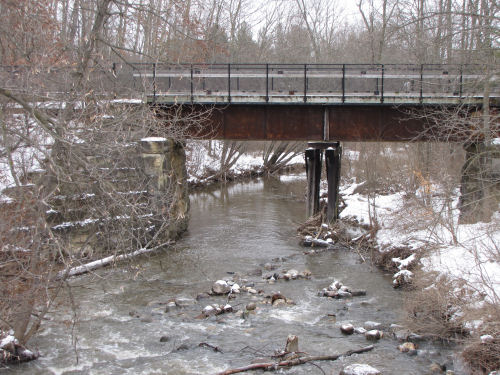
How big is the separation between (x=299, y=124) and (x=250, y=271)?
206 inches

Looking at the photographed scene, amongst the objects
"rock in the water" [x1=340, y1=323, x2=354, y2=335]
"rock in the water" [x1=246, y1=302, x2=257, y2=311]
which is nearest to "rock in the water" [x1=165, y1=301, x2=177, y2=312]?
A: "rock in the water" [x1=246, y1=302, x2=257, y2=311]

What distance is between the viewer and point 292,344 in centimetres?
804

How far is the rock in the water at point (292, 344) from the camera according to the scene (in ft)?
26.2

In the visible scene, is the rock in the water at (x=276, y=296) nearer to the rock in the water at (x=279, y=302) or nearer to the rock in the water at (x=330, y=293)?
the rock in the water at (x=279, y=302)

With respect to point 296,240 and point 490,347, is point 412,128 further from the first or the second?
point 490,347

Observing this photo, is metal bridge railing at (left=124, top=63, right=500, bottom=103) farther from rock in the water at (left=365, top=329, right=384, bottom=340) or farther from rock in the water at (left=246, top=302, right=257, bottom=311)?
rock in the water at (left=365, top=329, right=384, bottom=340)

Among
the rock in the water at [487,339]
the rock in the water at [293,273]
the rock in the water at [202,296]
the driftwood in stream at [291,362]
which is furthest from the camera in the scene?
the rock in the water at [293,273]

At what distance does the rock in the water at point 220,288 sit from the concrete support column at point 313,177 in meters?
7.30

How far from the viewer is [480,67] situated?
12.5 metres

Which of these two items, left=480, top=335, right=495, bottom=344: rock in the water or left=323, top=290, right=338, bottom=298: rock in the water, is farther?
left=323, top=290, right=338, bottom=298: rock in the water

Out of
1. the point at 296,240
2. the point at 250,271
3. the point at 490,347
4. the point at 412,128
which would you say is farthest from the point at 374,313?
the point at 412,128

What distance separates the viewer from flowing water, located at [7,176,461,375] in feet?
25.2

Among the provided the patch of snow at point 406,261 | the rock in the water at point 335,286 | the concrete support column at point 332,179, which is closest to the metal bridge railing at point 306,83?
the concrete support column at point 332,179

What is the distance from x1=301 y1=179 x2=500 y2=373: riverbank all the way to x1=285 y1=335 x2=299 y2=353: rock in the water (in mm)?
2079
